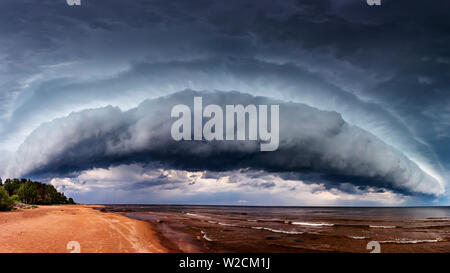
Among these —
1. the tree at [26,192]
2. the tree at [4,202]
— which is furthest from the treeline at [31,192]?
the tree at [4,202]

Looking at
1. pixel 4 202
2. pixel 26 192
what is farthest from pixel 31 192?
pixel 4 202

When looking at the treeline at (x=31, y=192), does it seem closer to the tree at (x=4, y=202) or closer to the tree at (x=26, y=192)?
the tree at (x=26, y=192)

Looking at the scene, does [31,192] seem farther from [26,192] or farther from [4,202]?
[4,202]

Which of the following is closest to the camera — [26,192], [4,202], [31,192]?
[4,202]

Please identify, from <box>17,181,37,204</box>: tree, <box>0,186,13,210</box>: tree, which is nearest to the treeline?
<box>17,181,37,204</box>: tree

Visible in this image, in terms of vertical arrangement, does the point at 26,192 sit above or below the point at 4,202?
below

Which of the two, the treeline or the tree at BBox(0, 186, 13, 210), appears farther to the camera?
the treeline

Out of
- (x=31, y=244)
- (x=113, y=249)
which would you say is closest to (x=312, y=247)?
(x=113, y=249)

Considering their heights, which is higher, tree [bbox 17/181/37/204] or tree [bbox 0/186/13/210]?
tree [bbox 0/186/13/210]

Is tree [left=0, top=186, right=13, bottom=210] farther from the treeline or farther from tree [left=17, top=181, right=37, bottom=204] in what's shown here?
tree [left=17, top=181, right=37, bottom=204]

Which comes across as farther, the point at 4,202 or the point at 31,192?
the point at 31,192

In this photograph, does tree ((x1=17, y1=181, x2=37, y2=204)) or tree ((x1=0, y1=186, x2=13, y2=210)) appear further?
tree ((x1=17, y1=181, x2=37, y2=204))

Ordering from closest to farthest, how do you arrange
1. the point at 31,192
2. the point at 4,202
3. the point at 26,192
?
the point at 4,202 < the point at 26,192 < the point at 31,192
